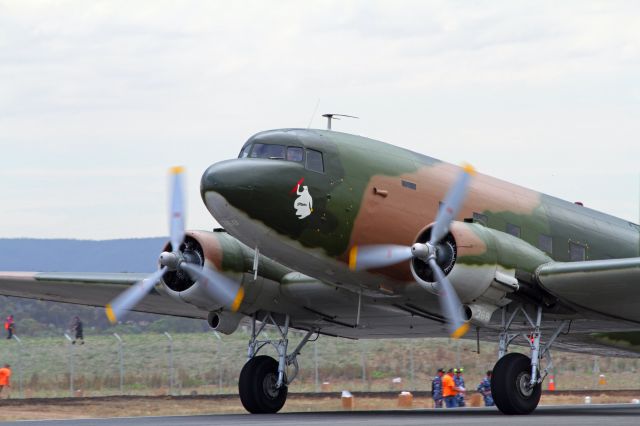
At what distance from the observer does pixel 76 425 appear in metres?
20.7

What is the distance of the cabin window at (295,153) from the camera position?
22.5 m

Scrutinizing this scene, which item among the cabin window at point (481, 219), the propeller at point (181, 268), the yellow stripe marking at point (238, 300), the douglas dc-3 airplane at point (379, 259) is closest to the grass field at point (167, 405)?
the douglas dc-3 airplane at point (379, 259)

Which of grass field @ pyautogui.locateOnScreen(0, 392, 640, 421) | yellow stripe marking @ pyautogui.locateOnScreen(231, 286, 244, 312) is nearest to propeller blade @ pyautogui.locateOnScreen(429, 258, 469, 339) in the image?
yellow stripe marking @ pyautogui.locateOnScreen(231, 286, 244, 312)

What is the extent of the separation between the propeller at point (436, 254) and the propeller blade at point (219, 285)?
10.3 feet

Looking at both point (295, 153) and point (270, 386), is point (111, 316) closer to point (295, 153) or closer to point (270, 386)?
point (270, 386)

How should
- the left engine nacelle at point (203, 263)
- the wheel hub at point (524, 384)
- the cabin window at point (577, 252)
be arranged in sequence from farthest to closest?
the cabin window at point (577, 252) < the left engine nacelle at point (203, 263) < the wheel hub at point (524, 384)

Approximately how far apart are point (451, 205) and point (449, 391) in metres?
10.7

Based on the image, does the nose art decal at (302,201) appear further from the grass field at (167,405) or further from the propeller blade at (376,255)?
the grass field at (167,405)

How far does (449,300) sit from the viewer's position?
867 inches

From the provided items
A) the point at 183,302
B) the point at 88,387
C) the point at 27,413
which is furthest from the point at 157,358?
the point at 183,302

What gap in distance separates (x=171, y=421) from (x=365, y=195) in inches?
221

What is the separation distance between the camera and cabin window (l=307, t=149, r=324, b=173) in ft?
74.0

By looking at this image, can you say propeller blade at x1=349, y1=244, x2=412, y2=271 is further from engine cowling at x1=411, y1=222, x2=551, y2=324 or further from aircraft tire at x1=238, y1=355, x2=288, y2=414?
aircraft tire at x1=238, y1=355, x2=288, y2=414

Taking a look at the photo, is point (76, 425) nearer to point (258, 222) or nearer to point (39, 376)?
point (258, 222)
